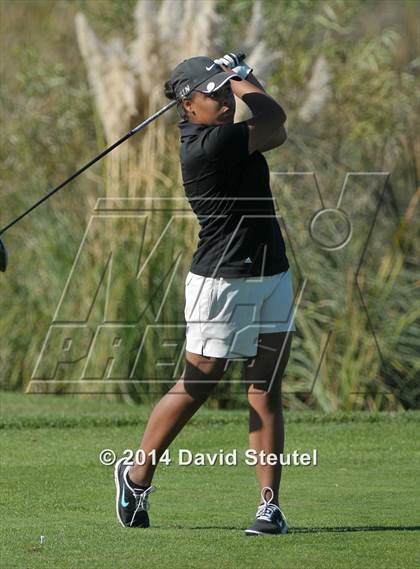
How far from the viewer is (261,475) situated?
5.07 meters

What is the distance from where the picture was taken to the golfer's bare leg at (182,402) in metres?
5.07

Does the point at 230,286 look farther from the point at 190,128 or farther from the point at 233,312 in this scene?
the point at 190,128

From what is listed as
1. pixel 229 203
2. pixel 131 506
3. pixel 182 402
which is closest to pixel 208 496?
pixel 131 506

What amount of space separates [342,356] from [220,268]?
177 inches

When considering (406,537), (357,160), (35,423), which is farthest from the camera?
(357,160)

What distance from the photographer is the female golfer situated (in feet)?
16.3

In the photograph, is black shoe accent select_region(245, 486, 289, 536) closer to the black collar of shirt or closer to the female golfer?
the female golfer

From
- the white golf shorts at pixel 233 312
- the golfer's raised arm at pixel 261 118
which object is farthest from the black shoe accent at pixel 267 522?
the golfer's raised arm at pixel 261 118

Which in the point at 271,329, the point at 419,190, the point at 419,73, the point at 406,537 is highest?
the point at 271,329

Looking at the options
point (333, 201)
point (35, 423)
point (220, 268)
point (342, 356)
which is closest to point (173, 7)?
point (333, 201)

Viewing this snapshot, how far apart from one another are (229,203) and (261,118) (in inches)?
13.8

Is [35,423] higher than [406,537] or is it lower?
lower

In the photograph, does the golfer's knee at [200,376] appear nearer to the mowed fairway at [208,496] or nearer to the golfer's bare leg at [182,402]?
the golfer's bare leg at [182,402]

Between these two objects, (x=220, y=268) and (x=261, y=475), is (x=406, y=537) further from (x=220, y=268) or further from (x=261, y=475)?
(x=220, y=268)
